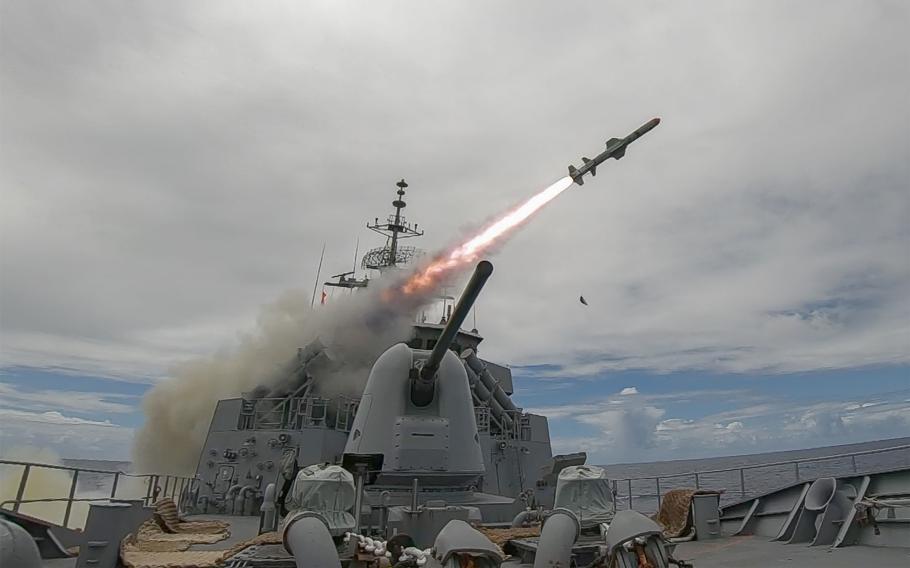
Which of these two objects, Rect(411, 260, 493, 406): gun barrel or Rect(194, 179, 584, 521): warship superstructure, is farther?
Rect(194, 179, 584, 521): warship superstructure

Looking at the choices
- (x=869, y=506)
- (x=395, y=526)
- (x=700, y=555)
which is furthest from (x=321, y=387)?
(x=869, y=506)

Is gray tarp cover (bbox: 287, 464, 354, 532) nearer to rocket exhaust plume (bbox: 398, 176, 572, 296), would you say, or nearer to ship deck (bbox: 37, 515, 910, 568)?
ship deck (bbox: 37, 515, 910, 568)

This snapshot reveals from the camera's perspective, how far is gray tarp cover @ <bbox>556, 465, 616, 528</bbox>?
534 centimetres

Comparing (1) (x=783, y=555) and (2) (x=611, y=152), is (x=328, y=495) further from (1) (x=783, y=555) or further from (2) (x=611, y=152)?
(2) (x=611, y=152)

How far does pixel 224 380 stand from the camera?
1938 cm

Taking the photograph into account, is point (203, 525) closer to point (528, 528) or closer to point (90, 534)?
point (90, 534)

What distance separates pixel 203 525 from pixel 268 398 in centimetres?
618

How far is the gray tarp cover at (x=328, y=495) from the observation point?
16.2 ft

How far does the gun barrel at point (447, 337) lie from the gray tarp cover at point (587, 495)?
2.78 metres

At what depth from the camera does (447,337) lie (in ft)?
26.7

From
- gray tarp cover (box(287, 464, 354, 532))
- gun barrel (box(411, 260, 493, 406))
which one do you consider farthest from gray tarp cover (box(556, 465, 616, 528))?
gun barrel (box(411, 260, 493, 406))

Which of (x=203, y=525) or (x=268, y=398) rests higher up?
(x=268, y=398)

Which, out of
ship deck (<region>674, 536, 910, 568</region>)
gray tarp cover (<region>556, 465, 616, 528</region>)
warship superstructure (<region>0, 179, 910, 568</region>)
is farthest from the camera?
gray tarp cover (<region>556, 465, 616, 528</region>)

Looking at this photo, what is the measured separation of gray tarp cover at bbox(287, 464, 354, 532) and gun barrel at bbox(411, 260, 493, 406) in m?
3.06
